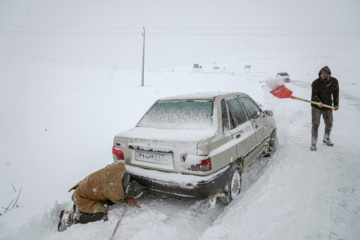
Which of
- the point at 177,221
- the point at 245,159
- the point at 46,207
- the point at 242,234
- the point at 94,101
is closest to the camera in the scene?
the point at 242,234

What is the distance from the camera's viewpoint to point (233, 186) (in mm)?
3027

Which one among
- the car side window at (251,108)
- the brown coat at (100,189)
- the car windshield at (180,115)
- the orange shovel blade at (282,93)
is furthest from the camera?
the orange shovel blade at (282,93)

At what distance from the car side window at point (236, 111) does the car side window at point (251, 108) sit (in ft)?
0.94

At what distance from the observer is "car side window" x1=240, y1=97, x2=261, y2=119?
383 cm

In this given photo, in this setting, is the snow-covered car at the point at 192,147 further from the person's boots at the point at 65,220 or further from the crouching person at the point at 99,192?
the person's boots at the point at 65,220

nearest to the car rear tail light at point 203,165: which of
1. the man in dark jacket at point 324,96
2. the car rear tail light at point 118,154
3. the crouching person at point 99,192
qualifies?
the crouching person at point 99,192

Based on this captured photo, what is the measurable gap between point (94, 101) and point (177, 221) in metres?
10.8

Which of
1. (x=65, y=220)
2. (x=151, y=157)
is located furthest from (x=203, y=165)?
(x=65, y=220)

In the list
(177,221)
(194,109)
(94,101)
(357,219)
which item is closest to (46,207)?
(177,221)

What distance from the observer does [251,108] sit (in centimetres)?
402

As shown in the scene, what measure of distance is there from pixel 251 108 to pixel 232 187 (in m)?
1.79

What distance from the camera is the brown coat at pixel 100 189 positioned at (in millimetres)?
2482

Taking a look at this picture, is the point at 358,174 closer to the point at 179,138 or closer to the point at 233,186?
the point at 233,186

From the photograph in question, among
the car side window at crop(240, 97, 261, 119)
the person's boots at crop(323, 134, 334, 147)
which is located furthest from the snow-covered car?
the person's boots at crop(323, 134, 334, 147)
